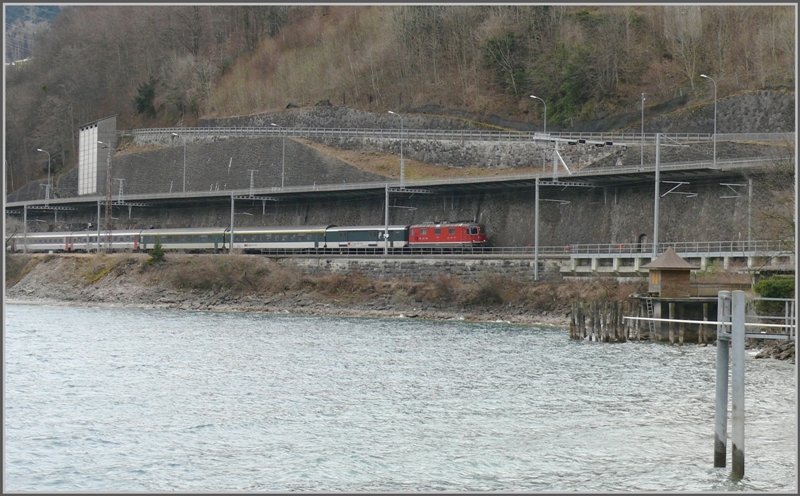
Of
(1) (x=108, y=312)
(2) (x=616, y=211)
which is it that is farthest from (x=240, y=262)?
(2) (x=616, y=211)

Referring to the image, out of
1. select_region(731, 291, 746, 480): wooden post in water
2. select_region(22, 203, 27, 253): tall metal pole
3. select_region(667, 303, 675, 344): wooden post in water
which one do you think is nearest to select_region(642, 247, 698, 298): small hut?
select_region(667, 303, 675, 344): wooden post in water

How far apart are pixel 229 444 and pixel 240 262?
2097 inches

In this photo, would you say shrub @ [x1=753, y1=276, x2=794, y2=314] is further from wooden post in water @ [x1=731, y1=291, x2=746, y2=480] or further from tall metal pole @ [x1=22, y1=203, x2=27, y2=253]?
tall metal pole @ [x1=22, y1=203, x2=27, y2=253]

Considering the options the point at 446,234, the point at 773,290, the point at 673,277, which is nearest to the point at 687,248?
the point at 673,277

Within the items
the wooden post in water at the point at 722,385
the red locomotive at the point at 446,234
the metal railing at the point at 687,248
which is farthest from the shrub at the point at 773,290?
the red locomotive at the point at 446,234

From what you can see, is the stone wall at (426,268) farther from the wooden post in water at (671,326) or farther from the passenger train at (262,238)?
the wooden post in water at (671,326)

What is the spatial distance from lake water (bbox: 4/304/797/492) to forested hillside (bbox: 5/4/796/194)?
5046 centimetres

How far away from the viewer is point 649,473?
20.3 metres

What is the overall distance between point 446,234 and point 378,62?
144ft

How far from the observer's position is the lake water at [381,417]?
20328 millimetres

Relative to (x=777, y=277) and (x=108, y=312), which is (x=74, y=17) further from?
(x=777, y=277)

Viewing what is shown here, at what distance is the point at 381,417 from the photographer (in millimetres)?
26516

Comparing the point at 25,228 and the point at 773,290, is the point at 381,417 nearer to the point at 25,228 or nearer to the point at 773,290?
the point at 773,290

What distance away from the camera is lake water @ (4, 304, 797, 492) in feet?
66.7
